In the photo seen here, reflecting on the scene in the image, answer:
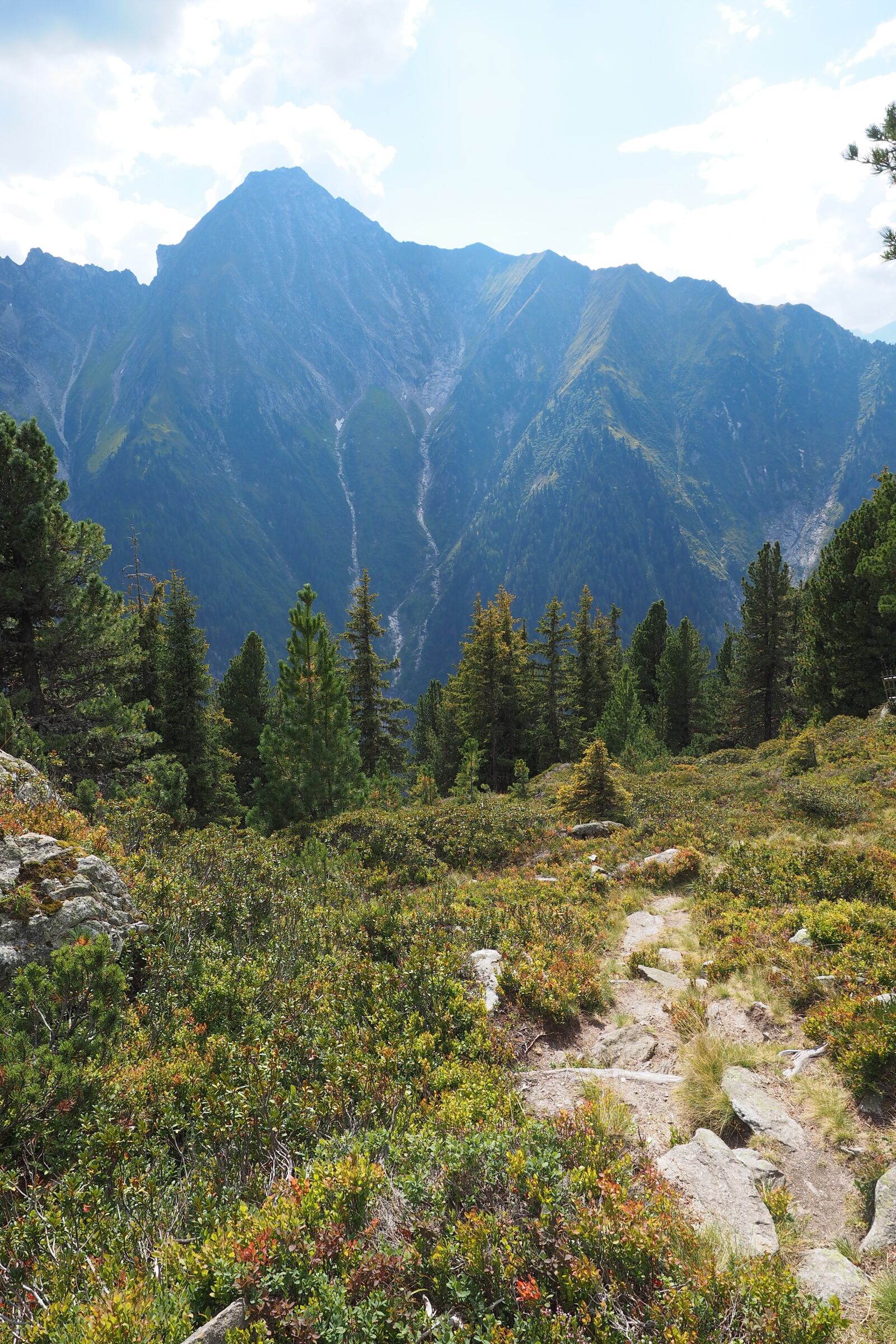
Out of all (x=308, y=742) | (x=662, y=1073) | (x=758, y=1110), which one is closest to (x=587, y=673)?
(x=308, y=742)

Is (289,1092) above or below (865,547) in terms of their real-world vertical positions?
below

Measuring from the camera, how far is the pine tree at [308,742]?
781 inches

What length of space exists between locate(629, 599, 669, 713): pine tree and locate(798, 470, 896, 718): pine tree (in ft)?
72.6

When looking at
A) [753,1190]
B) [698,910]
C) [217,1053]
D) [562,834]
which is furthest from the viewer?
[562,834]

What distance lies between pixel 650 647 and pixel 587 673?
18.6 m

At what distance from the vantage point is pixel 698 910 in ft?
31.8

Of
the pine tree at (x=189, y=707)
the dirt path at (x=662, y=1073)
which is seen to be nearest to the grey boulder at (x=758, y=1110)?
the dirt path at (x=662, y=1073)

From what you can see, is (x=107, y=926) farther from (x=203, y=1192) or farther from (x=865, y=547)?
(x=865, y=547)

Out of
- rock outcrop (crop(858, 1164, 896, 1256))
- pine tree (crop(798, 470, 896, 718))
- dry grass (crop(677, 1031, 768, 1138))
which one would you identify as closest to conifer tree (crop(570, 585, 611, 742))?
pine tree (crop(798, 470, 896, 718))

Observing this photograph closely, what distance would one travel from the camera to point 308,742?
20.0m

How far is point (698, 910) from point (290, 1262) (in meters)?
8.12

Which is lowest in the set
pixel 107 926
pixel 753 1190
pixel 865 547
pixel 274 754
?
pixel 753 1190

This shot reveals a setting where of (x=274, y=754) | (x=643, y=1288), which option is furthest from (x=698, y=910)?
(x=274, y=754)

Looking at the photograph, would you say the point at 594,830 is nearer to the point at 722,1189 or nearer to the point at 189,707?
the point at 722,1189
